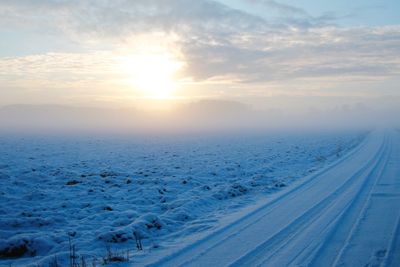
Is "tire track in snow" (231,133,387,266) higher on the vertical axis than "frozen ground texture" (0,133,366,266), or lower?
higher

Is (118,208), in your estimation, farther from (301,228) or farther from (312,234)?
(312,234)

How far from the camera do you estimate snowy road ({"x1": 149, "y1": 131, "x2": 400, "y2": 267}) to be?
22.5 ft

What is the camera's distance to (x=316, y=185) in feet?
49.4

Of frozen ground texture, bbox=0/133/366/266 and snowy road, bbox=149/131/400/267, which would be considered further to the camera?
frozen ground texture, bbox=0/133/366/266

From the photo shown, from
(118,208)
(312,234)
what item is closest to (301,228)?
(312,234)

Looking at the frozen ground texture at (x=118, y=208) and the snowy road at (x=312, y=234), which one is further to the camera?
the frozen ground texture at (x=118, y=208)

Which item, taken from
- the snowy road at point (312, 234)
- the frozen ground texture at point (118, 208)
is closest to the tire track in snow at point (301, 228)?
the snowy road at point (312, 234)

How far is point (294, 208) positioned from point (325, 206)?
0.98 meters

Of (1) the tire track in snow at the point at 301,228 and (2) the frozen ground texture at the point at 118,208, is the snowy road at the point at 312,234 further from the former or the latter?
(2) the frozen ground texture at the point at 118,208

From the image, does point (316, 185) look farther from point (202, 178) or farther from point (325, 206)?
point (202, 178)

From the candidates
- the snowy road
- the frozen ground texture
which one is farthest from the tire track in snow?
the frozen ground texture

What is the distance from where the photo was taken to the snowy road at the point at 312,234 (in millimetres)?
6844

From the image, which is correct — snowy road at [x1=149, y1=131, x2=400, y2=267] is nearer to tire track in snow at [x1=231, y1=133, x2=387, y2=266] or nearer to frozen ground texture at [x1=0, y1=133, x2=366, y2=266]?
tire track in snow at [x1=231, y1=133, x2=387, y2=266]

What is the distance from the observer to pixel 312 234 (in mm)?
8219
